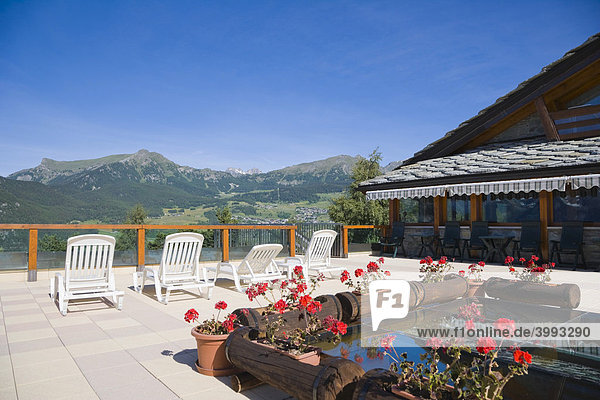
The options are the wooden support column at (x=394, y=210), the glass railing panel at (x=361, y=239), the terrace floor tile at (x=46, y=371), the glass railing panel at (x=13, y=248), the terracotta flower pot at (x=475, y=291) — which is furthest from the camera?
the wooden support column at (x=394, y=210)

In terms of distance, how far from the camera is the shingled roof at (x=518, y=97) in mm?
9984

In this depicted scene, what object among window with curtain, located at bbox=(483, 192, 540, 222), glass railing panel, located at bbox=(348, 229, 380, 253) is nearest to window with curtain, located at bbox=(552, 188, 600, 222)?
window with curtain, located at bbox=(483, 192, 540, 222)

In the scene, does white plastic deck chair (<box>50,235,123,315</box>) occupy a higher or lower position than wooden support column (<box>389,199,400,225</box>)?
lower

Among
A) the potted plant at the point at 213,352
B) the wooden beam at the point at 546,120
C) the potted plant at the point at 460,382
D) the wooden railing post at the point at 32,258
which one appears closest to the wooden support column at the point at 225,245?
the wooden railing post at the point at 32,258

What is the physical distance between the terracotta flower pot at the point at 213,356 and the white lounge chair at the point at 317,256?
4460 millimetres

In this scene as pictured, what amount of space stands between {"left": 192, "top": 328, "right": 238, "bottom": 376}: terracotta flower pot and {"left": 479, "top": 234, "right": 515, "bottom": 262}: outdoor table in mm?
9142

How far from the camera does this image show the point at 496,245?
10.8m

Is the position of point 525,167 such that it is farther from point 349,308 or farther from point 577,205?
point 349,308

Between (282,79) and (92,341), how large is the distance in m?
33.0

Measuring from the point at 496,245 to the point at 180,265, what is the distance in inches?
336

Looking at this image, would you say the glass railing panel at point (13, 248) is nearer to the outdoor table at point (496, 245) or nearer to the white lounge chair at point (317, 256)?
the white lounge chair at point (317, 256)

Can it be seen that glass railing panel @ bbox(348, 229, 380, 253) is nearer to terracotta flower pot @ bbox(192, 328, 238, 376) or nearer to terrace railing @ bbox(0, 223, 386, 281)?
terrace railing @ bbox(0, 223, 386, 281)

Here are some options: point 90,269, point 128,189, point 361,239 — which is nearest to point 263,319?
point 90,269

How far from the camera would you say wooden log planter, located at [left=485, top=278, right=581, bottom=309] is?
170 inches
